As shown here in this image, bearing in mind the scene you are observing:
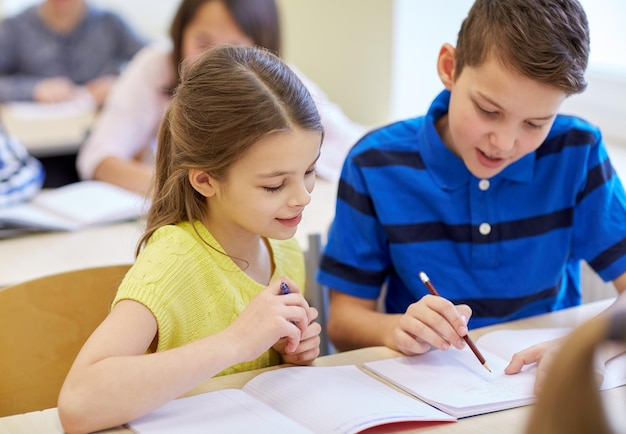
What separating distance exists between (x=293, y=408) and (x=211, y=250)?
0.29 metres

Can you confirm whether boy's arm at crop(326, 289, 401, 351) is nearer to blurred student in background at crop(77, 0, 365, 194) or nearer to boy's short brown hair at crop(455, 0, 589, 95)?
boy's short brown hair at crop(455, 0, 589, 95)

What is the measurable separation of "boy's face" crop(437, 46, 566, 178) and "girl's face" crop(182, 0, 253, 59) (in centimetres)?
108

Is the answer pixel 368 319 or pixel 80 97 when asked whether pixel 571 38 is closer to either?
pixel 368 319

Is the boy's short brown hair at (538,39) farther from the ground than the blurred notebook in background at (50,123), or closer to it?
Result: farther from the ground

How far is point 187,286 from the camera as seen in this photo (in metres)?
1.25

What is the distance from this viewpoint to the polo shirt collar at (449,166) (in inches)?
60.6

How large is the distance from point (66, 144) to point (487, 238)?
205 cm

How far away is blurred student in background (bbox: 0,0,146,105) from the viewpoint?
4250 millimetres

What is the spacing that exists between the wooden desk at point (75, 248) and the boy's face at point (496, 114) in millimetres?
636

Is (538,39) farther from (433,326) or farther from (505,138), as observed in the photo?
(433,326)

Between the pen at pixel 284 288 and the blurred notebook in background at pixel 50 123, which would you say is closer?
the pen at pixel 284 288

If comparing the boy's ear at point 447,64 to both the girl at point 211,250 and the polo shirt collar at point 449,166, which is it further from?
the girl at point 211,250

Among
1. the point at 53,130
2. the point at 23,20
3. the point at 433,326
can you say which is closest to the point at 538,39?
the point at 433,326

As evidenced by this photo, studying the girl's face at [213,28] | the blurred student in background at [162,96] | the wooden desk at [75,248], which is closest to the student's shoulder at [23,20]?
the blurred student in background at [162,96]
